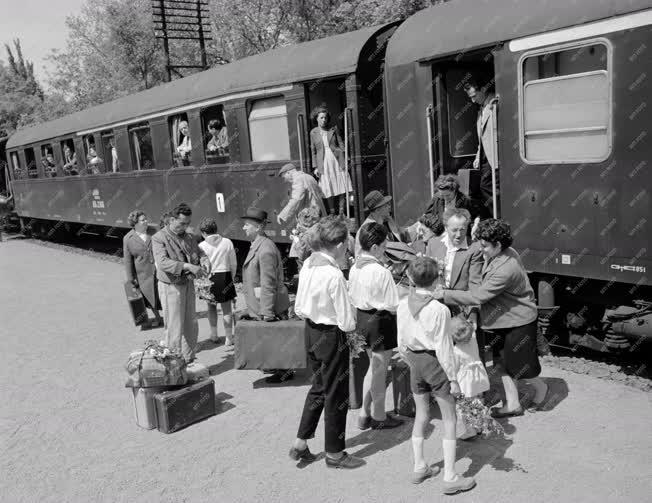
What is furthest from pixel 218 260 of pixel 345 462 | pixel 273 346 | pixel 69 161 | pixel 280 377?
pixel 69 161

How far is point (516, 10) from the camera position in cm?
641

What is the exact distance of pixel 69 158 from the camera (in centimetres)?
1764

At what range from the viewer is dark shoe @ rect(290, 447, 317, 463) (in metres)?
4.94

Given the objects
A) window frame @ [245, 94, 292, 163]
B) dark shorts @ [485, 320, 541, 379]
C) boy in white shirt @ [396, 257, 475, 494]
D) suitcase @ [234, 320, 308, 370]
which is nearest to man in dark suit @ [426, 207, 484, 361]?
dark shorts @ [485, 320, 541, 379]

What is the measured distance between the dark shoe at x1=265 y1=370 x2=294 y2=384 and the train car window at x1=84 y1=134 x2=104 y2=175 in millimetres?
10483

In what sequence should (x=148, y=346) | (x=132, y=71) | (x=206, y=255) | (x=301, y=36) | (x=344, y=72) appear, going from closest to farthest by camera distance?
(x=148, y=346) → (x=206, y=255) → (x=344, y=72) → (x=301, y=36) → (x=132, y=71)

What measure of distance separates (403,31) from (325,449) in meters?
4.94

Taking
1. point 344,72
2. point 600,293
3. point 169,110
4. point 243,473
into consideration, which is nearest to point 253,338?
point 243,473

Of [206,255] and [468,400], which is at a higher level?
[206,255]

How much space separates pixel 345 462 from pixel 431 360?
3.39ft

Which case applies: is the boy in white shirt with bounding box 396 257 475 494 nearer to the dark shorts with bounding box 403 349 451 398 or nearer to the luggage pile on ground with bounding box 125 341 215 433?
the dark shorts with bounding box 403 349 451 398

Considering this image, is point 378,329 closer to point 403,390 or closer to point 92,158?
point 403,390

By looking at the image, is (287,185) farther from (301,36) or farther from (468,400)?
(301,36)

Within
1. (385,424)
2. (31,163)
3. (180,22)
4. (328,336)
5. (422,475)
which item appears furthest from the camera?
(180,22)
